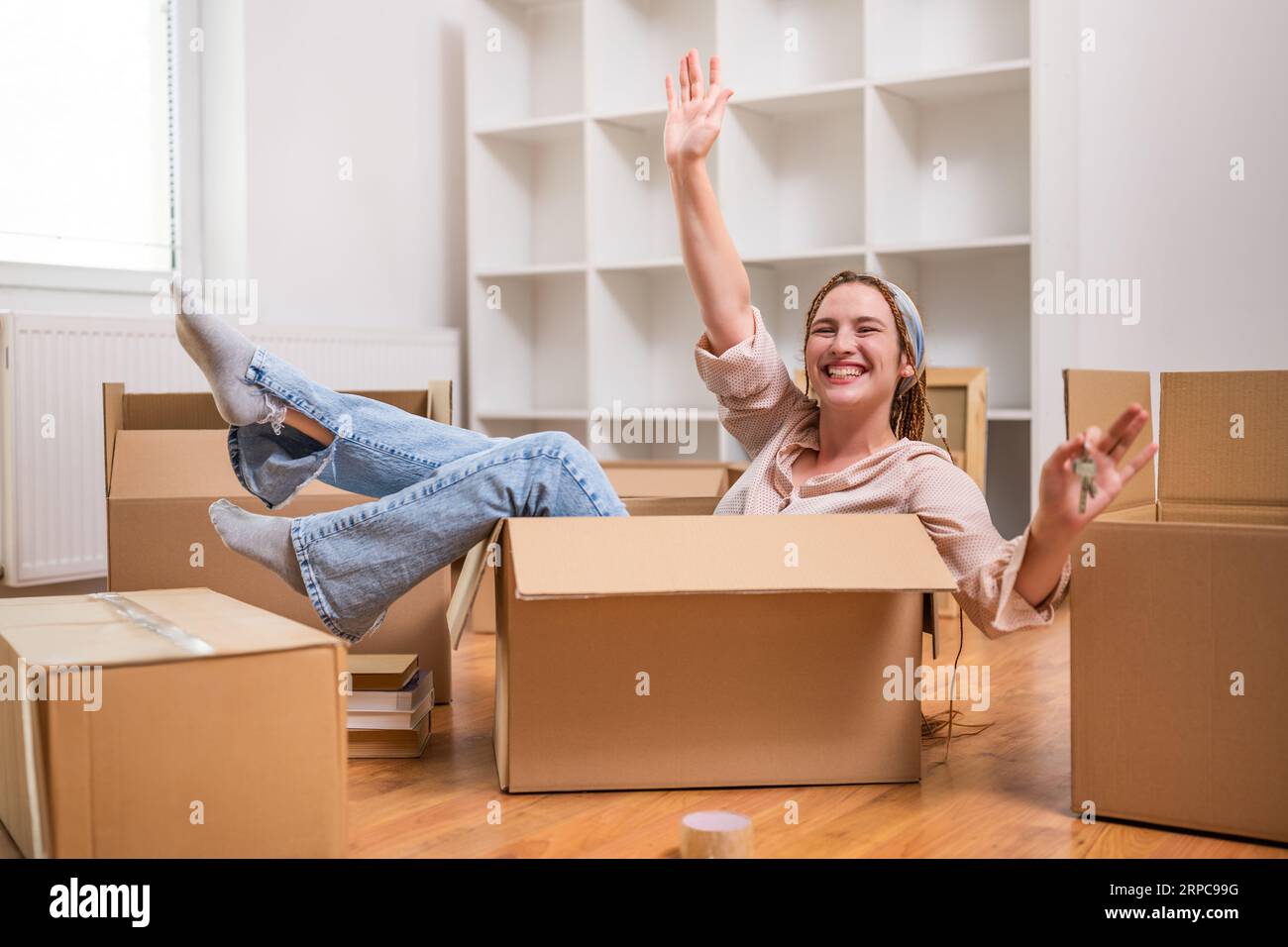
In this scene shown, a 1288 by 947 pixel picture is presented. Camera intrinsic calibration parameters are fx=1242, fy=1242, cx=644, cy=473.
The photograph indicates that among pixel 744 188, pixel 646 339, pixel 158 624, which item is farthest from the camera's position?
pixel 646 339

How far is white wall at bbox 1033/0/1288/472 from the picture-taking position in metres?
2.73

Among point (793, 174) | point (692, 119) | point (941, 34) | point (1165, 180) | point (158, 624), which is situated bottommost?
point (158, 624)

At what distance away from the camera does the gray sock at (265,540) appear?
4.80 feet

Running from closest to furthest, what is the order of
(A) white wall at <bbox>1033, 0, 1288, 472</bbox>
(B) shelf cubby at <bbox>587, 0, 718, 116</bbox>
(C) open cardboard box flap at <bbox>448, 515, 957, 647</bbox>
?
(C) open cardboard box flap at <bbox>448, 515, 957, 647</bbox> < (A) white wall at <bbox>1033, 0, 1288, 472</bbox> < (B) shelf cubby at <bbox>587, 0, 718, 116</bbox>

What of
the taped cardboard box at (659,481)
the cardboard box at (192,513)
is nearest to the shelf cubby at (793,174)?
the taped cardboard box at (659,481)

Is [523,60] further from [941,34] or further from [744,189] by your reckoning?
[941,34]

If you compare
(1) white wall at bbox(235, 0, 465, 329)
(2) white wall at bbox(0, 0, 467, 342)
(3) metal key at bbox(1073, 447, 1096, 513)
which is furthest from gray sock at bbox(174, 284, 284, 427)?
(1) white wall at bbox(235, 0, 465, 329)

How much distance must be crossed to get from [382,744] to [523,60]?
8.23 feet

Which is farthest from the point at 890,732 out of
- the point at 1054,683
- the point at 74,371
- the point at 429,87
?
the point at 429,87

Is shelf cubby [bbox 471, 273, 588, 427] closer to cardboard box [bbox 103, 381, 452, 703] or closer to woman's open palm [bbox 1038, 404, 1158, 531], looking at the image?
cardboard box [bbox 103, 381, 452, 703]

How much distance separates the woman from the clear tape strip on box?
0.50 ft

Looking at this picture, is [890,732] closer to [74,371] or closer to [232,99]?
[74,371]

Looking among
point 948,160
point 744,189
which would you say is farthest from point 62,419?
point 948,160

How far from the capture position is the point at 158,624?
4.04 ft
